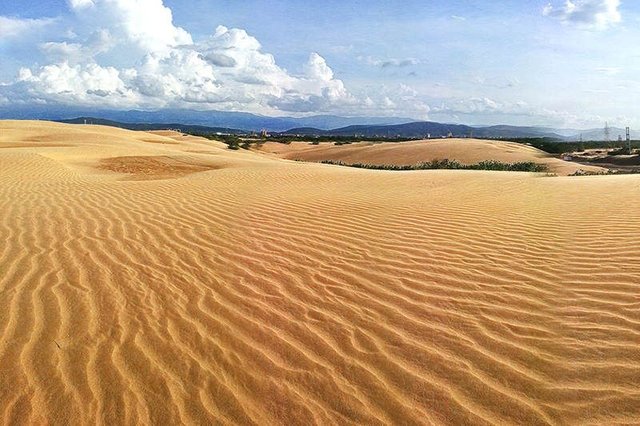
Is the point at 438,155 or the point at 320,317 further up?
the point at 438,155

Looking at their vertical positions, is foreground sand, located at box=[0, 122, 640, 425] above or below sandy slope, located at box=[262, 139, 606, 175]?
below

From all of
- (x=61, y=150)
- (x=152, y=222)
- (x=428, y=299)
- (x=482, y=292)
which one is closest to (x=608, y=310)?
(x=482, y=292)

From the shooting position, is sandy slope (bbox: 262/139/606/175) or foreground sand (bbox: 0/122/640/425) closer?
foreground sand (bbox: 0/122/640/425)

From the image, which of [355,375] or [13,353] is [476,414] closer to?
[355,375]

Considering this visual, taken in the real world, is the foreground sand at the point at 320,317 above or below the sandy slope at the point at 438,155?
below

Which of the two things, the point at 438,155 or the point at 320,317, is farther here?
the point at 438,155

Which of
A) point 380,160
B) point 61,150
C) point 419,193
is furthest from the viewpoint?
point 380,160

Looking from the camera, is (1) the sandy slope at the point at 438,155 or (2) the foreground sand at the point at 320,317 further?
(1) the sandy slope at the point at 438,155

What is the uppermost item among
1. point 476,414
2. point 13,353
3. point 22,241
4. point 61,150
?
point 61,150
